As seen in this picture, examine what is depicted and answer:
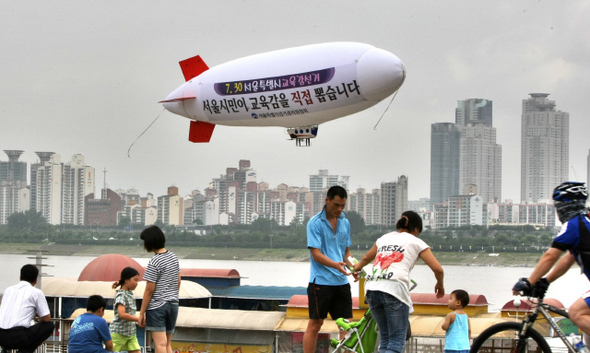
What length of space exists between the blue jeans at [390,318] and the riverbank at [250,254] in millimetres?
129182

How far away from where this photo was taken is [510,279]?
10431 cm

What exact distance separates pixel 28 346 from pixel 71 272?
3588 inches

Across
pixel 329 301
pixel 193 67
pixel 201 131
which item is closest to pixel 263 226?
pixel 193 67

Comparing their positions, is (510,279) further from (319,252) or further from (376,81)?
(319,252)

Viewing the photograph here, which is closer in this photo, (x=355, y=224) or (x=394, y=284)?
(x=394, y=284)

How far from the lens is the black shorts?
8.83m

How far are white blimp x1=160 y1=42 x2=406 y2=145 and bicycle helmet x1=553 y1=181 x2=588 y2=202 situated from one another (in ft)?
48.7

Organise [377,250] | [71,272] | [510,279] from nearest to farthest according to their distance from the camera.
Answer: [377,250] → [71,272] → [510,279]

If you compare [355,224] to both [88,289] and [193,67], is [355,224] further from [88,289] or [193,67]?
[193,67]

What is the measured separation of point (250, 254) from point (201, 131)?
130 metres

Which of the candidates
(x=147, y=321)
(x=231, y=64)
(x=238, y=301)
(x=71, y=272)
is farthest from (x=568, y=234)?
(x=71, y=272)

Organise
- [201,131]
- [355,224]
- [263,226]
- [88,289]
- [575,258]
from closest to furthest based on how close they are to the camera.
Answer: [575,258], [201,131], [88,289], [355,224], [263,226]

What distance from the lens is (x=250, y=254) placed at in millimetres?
155000

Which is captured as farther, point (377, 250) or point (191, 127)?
point (191, 127)
